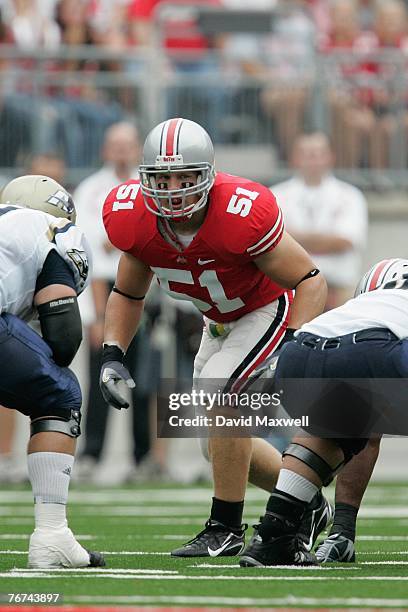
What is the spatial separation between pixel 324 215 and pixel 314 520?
5.41 meters

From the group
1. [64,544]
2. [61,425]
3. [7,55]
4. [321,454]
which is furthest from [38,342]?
[7,55]

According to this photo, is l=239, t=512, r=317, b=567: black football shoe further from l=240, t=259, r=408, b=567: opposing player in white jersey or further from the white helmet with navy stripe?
the white helmet with navy stripe

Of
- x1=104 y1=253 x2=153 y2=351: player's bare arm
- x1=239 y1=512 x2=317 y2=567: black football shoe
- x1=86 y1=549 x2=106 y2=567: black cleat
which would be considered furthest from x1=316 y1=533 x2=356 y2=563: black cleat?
x1=104 y1=253 x2=153 y2=351: player's bare arm

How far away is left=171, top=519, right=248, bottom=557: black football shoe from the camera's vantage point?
6172 millimetres

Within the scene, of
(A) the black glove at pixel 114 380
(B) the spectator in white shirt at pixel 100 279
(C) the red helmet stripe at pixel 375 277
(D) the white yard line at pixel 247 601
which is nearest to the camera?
(D) the white yard line at pixel 247 601

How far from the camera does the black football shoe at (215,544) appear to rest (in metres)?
6.17

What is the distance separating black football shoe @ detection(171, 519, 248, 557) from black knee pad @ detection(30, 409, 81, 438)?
89cm

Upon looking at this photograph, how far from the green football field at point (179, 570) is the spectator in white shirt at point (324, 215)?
269cm

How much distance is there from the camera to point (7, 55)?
12.4 metres

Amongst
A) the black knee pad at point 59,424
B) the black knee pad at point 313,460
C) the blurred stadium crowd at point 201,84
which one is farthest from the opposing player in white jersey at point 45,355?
the blurred stadium crowd at point 201,84

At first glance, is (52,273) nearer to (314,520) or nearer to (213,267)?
(213,267)

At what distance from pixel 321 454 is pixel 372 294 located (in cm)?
63

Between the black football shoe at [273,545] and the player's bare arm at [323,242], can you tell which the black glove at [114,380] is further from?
the player's bare arm at [323,242]

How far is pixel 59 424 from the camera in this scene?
18.1 feet
